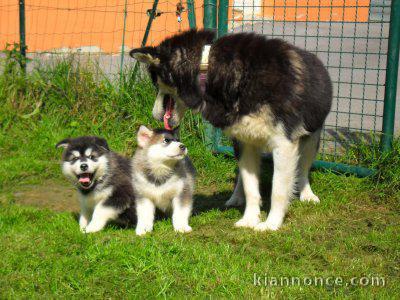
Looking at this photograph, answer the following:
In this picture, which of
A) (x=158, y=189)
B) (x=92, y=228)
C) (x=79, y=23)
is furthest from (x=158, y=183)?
(x=79, y=23)

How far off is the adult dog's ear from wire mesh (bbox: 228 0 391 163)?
1.97 meters

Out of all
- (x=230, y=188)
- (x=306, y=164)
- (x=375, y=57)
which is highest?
(x=375, y=57)

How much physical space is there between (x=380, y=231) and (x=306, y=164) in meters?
1.10

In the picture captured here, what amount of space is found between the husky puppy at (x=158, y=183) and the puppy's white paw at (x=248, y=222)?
1.55ft

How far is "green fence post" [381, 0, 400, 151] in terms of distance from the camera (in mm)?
5559

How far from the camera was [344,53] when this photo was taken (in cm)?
1105

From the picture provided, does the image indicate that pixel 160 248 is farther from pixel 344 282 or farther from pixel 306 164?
pixel 306 164

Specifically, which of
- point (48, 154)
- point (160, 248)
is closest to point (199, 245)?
point (160, 248)

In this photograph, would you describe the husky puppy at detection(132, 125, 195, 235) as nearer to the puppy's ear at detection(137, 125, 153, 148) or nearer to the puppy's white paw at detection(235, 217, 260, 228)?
the puppy's ear at detection(137, 125, 153, 148)

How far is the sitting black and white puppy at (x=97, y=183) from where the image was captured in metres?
4.72

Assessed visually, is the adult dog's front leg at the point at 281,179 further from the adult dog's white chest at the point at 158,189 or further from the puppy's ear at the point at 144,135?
the puppy's ear at the point at 144,135

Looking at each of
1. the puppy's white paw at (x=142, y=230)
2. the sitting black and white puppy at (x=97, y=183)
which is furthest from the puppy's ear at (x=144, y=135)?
the puppy's white paw at (x=142, y=230)

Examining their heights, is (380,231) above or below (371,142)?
below

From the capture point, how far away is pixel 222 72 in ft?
14.7
